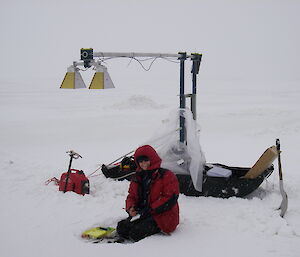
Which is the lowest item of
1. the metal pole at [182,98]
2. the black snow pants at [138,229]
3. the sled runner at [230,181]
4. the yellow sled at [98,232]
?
the yellow sled at [98,232]

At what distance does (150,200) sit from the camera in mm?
4285

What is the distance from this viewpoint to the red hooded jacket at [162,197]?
411cm

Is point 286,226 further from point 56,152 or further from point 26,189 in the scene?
point 56,152

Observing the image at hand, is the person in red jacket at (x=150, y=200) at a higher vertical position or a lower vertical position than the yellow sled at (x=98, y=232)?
higher

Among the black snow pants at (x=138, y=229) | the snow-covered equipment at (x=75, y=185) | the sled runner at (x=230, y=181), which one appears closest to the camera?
the black snow pants at (x=138, y=229)

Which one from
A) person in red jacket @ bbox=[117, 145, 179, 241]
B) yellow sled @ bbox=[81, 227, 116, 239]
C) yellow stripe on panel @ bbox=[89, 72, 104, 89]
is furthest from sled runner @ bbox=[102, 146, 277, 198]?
yellow stripe on panel @ bbox=[89, 72, 104, 89]

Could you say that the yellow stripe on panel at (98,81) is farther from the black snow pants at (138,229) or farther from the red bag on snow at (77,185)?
the black snow pants at (138,229)

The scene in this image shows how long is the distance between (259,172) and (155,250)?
2517 mm

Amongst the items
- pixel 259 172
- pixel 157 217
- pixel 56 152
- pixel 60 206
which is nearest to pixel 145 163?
pixel 157 217

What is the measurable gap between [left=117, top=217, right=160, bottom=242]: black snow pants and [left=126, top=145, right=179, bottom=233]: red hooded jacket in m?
0.08

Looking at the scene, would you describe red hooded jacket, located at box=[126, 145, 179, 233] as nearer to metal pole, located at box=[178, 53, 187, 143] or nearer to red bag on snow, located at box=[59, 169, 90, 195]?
red bag on snow, located at box=[59, 169, 90, 195]

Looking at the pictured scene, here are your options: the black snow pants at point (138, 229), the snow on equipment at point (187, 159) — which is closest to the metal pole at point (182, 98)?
the snow on equipment at point (187, 159)

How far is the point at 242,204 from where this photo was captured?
5.18 metres

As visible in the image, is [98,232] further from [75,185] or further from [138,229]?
[75,185]
